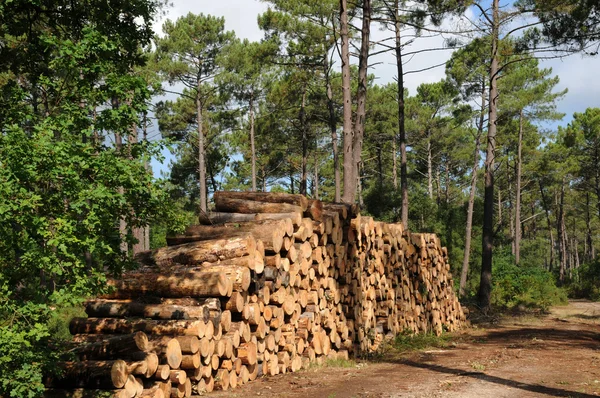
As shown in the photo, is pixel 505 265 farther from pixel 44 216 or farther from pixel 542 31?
pixel 44 216

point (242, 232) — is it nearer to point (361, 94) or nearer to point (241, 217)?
point (241, 217)

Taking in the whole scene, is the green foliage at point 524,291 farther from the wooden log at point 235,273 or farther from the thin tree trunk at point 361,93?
the wooden log at point 235,273

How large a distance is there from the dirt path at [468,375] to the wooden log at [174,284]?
132 cm

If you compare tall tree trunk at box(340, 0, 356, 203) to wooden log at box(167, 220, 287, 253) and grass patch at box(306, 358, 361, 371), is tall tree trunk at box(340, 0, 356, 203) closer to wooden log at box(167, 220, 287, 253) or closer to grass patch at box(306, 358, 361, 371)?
grass patch at box(306, 358, 361, 371)

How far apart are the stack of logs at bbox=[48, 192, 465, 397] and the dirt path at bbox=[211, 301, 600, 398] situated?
1.66 ft

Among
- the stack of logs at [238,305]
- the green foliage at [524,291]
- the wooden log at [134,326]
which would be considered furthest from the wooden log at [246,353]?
the green foliage at [524,291]

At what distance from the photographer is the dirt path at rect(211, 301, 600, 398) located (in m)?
7.66

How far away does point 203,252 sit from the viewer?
8.59m

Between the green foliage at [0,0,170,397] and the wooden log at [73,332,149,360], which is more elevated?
the green foliage at [0,0,170,397]

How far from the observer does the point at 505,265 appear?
32781 mm

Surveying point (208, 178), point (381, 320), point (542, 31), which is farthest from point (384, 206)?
point (381, 320)

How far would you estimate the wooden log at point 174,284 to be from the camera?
25.8 feet

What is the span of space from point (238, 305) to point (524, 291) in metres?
23.4

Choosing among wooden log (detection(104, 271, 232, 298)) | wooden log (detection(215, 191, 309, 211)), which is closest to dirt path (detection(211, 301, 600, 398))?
wooden log (detection(104, 271, 232, 298))
